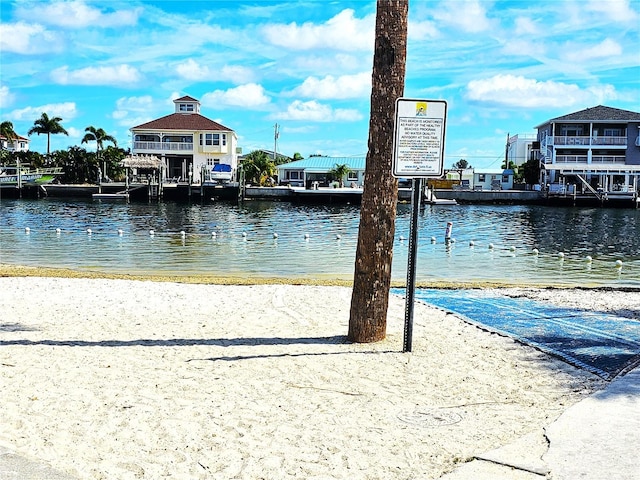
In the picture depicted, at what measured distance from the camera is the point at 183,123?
8269 centimetres

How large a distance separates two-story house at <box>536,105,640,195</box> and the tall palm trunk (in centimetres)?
7452

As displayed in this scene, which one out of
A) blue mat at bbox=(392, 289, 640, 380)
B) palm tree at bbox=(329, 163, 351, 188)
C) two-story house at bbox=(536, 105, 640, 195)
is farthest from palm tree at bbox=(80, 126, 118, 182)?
blue mat at bbox=(392, 289, 640, 380)

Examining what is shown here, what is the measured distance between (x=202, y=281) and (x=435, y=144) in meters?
9.37

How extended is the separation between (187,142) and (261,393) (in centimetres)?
7895

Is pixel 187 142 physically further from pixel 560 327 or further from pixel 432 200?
pixel 560 327

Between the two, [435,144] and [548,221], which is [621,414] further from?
[548,221]

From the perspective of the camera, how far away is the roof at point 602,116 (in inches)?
3150

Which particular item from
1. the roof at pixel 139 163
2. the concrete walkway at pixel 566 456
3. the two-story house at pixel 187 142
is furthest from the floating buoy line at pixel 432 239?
the two-story house at pixel 187 142

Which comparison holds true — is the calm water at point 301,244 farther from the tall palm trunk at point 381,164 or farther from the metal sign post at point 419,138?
the metal sign post at point 419,138

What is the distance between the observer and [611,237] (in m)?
38.1

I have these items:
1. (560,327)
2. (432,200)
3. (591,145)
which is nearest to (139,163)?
(432,200)

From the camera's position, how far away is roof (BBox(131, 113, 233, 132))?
3219 inches

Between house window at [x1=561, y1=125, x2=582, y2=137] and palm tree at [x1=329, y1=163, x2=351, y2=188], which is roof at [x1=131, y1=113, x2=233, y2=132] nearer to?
palm tree at [x1=329, y1=163, x2=351, y2=188]

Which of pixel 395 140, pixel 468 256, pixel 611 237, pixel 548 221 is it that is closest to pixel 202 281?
pixel 395 140
